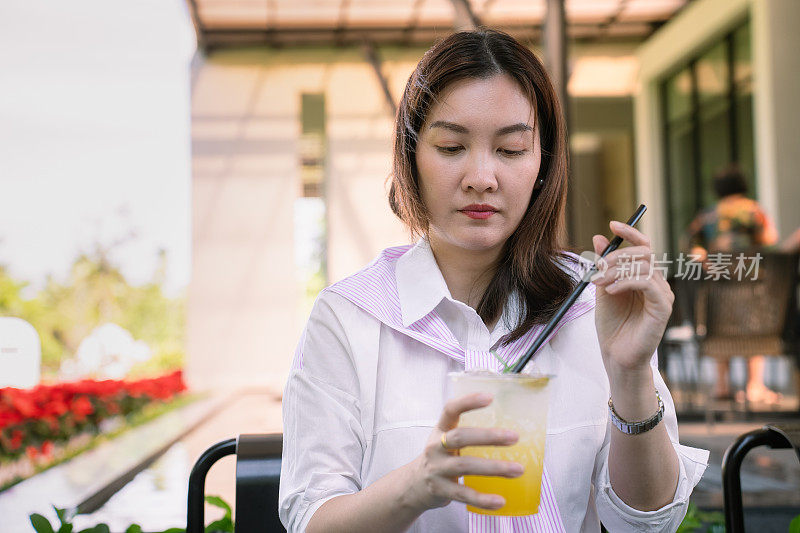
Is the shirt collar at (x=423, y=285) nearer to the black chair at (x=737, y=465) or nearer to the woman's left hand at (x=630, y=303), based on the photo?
the woman's left hand at (x=630, y=303)

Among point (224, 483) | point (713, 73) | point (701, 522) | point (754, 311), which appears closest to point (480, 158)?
point (701, 522)

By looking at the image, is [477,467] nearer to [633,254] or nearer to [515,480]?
[515,480]

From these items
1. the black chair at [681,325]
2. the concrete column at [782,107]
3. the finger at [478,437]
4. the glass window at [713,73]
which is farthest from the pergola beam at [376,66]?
the finger at [478,437]

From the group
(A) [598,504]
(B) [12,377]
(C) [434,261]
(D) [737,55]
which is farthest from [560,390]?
(D) [737,55]

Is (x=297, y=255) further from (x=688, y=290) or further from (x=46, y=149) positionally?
(x=688, y=290)

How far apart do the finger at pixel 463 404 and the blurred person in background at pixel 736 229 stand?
16.0ft

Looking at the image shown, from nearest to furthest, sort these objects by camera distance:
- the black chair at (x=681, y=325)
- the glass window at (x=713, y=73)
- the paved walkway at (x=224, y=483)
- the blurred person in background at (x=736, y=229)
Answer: the paved walkway at (x=224, y=483) → the black chair at (x=681, y=325) → the blurred person in background at (x=736, y=229) → the glass window at (x=713, y=73)

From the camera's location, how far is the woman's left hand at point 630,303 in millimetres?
1096

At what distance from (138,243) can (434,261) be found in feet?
38.3

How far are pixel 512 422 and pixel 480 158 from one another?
1.56ft

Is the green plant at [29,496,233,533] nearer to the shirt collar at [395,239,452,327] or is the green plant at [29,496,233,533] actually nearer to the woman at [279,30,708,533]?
the woman at [279,30,708,533]

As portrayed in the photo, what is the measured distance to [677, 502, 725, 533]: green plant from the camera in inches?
→ 77.8

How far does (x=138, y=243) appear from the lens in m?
12.4

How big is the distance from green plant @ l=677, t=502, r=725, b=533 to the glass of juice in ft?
3.51
